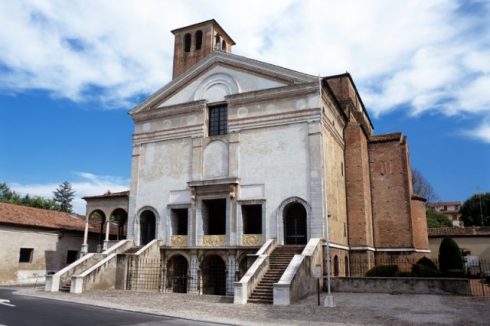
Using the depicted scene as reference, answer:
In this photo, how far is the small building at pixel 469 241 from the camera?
34.1 metres

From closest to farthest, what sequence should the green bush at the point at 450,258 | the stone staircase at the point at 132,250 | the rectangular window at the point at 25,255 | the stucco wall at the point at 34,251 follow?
the green bush at the point at 450,258, the stone staircase at the point at 132,250, the stucco wall at the point at 34,251, the rectangular window at the point at 25,255

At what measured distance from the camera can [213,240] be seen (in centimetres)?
2308

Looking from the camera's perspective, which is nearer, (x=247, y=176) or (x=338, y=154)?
(x=247, y=176)

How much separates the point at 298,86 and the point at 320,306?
12.2 meters

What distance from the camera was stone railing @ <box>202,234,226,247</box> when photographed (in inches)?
901

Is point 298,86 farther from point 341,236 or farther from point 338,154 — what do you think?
point 341,236

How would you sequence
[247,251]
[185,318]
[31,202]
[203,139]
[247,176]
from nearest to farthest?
[185,318] → [247,251] → [247,176] → [203,139] → [31,202]

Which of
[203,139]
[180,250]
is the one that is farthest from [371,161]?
[180,250]

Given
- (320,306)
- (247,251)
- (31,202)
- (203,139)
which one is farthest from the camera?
(31,202)

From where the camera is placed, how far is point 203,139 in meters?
25.0

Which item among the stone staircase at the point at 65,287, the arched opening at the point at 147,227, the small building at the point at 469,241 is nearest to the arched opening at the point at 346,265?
the arched opening at the point at 147,227

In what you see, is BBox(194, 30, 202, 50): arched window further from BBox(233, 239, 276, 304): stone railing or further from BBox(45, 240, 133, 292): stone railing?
BBox(233, 239, 276, 304): stone railing

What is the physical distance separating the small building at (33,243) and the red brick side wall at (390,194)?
2205cm

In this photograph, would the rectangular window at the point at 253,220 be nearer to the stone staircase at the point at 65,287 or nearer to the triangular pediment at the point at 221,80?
the triangular pediment at the point at 221,80
